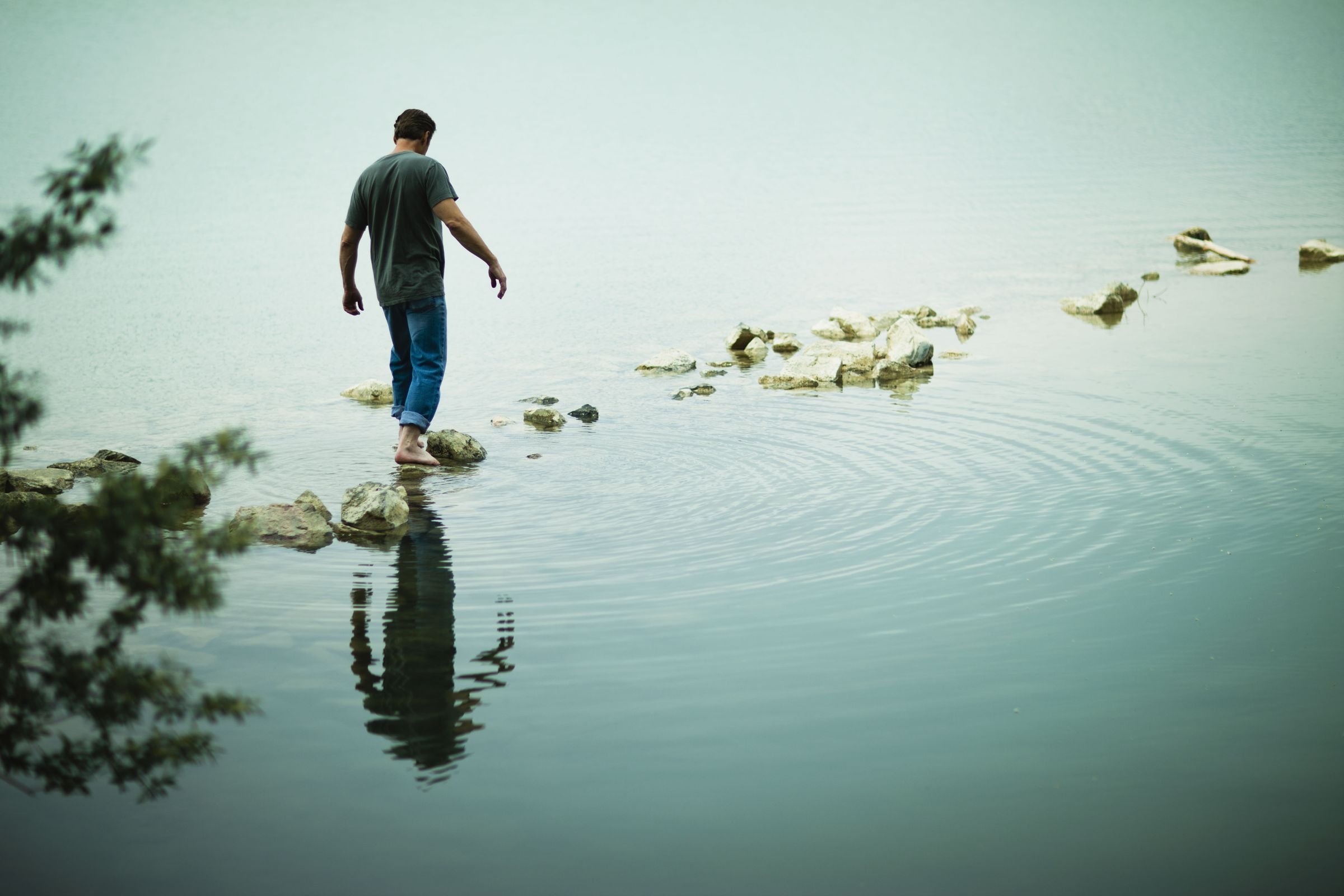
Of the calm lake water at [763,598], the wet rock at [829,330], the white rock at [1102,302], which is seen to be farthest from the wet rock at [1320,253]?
the wet rock at [829,330]

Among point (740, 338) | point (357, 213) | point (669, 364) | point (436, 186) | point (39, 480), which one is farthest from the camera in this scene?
point (740, 338)

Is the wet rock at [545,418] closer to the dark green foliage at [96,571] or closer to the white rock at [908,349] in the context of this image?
the white rock at [908,349]

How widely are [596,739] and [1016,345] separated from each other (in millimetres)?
8603

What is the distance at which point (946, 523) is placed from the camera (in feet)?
19.5

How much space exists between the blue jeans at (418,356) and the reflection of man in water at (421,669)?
2.08m

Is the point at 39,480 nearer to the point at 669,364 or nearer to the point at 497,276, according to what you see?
the point at 497,276

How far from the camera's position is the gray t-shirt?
7391 mm

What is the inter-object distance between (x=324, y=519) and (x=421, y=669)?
2056 millimetres

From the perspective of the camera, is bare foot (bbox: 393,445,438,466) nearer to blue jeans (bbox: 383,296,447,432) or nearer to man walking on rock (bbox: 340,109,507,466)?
man walking on rock (bbox: 340,109,507,466)

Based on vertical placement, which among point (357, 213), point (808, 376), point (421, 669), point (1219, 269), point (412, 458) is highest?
point (1219, 269)

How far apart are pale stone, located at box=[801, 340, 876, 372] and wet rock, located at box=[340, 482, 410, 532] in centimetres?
503

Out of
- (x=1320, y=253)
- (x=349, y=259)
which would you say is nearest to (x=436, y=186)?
(x=349, y=259)

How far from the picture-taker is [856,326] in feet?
A: 40.4

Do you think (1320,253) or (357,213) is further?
(1320,253)
